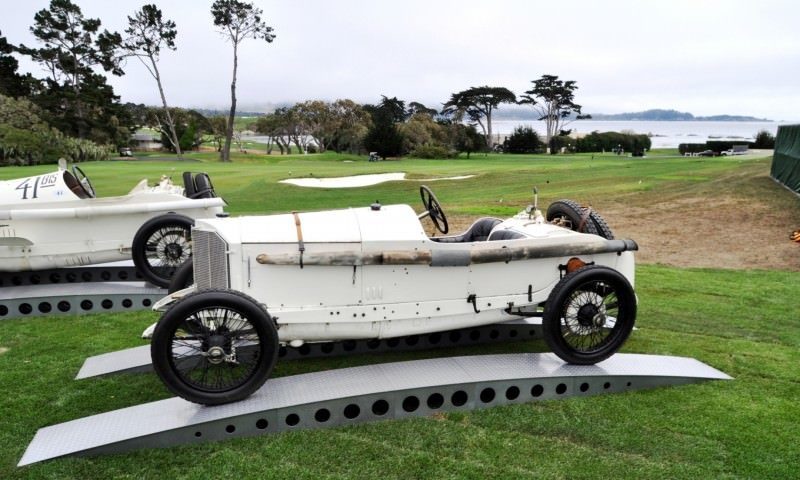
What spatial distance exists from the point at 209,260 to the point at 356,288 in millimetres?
1019

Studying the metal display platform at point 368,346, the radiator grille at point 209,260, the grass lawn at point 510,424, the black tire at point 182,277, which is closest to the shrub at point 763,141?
the grass lawn at point 510,424

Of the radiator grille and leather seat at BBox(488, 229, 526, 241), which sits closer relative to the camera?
the radiator grille

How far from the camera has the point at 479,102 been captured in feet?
211

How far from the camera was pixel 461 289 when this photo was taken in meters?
4.21

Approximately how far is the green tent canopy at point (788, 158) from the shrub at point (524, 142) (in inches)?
1357

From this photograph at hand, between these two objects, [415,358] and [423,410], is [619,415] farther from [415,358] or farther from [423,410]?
[415,358]

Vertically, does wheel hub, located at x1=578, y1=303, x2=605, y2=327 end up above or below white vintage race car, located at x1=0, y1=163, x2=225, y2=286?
below

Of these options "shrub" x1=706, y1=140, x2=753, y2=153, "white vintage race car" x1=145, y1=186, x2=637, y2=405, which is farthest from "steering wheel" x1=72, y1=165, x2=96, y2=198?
"shrub" x1=706, y1=140, x2=753, y2=153

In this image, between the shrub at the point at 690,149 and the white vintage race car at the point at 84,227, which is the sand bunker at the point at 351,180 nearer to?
the white vintage race car at the point at 84,227

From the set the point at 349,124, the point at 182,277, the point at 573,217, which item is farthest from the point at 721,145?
the point at 182,277

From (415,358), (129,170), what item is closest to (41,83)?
(129,170)

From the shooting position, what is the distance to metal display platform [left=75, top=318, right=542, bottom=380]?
15.3ft

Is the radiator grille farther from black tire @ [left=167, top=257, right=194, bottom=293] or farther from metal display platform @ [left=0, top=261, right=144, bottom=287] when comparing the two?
metal display platform @ [left=0, top=261, right=144, bottom=287]

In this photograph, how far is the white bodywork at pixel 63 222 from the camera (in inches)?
242
